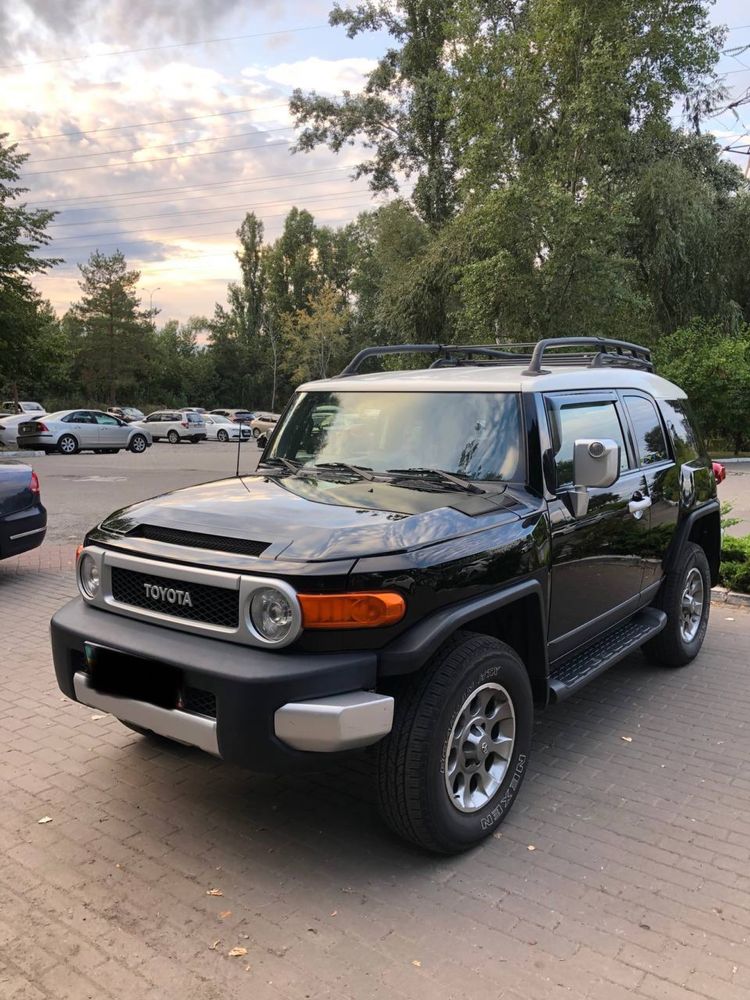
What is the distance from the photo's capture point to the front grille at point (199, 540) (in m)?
2.91

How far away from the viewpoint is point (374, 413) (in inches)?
163

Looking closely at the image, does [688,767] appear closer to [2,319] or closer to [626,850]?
[626,850]

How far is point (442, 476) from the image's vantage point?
3.66 metres

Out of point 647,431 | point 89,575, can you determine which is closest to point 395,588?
point 89,575

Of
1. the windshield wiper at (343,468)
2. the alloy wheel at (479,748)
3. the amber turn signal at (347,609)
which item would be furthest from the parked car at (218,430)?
the amber turn signal at (347,609)

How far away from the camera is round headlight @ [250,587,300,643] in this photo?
272 cm

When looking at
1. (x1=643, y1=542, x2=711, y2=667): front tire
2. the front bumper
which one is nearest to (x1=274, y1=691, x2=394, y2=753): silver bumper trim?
the front bumper

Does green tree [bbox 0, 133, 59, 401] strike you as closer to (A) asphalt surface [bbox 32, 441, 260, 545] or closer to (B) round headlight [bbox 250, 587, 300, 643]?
(A) asphalt surface [bbox 32, 441, 260, 545]

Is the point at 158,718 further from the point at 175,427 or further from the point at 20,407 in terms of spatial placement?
the point at 20,407

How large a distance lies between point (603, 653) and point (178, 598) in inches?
93.1

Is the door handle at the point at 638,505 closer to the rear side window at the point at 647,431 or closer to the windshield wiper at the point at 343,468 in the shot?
the rear side window at the point at 647,431

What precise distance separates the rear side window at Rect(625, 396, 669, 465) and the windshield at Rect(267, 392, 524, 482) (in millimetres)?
1312

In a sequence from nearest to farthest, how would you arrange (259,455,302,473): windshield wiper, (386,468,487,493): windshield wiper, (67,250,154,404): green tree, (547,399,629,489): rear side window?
(386,468,487,493): windshield wiper, (547,399,629,489): rear side window, (259,455,302,473): windshield wiper, (67,250,154,404): green tree

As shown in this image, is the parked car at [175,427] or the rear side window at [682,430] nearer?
the rear side window at [682,430]
